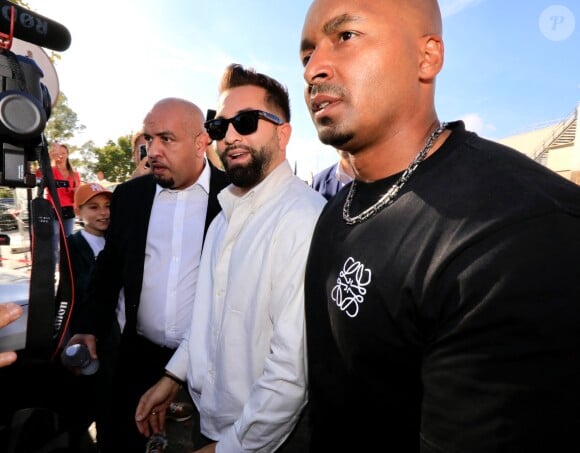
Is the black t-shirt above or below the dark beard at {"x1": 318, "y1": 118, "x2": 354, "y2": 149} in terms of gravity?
below

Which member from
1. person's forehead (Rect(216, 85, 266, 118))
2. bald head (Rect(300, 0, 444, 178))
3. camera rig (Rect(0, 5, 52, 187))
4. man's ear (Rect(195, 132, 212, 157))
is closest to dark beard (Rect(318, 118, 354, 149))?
bald head (Rect(300, 0, 444, 178))

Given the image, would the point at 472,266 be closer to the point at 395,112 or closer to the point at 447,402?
the point at 447,402

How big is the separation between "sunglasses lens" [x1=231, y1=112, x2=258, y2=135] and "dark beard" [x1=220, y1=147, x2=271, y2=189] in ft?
0.33

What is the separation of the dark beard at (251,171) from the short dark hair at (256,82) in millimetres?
312

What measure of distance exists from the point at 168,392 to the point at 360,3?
2.07 meters

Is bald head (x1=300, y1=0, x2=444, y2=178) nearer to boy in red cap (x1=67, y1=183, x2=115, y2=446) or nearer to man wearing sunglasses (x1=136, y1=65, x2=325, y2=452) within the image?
man wearing sunglasses (x1=136, y1=65, x2=325, y2=452)

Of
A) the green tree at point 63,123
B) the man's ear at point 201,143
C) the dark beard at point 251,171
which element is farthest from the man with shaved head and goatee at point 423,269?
the green tree at point 63,123

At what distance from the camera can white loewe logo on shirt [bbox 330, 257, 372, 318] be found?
40.5 inches

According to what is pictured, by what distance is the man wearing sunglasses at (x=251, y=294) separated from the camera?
1.40 m

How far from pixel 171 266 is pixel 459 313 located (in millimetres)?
2179

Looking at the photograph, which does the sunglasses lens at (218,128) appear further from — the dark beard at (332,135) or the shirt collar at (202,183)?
the dark beard at (332,135)

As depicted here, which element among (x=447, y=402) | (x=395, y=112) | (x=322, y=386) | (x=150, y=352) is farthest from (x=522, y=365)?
(x=150, y=352)

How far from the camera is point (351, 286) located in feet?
3.50

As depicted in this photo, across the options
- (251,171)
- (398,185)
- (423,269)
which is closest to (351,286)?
(423,269)
